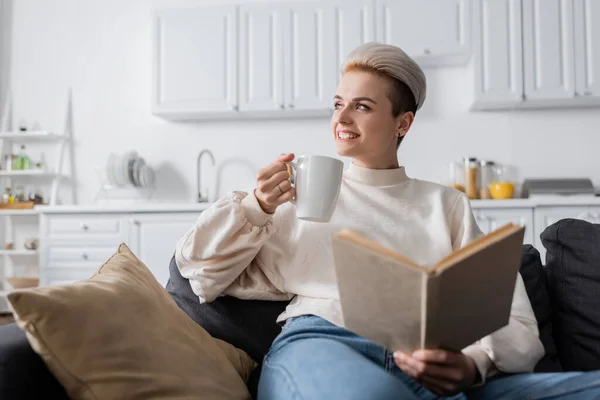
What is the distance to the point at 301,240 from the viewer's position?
1.35 metres

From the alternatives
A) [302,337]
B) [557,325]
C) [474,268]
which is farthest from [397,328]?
[557,325]

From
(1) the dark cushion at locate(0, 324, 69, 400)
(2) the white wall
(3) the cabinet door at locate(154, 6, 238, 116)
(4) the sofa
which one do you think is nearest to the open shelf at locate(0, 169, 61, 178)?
(2) the white wall

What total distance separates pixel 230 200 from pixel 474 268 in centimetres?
66

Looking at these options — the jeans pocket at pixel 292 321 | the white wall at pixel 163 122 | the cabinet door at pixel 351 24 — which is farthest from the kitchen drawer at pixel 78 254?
the jeans pocket at pixel 292 321

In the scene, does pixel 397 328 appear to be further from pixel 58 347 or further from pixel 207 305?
pixel 207 305

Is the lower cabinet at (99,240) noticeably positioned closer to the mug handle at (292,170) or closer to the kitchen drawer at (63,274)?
the kitchen drawer at (63,274)

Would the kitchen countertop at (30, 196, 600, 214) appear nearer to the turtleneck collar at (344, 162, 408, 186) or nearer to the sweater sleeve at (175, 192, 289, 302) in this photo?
the turtleneck collar at (344, 162, 408, 186)

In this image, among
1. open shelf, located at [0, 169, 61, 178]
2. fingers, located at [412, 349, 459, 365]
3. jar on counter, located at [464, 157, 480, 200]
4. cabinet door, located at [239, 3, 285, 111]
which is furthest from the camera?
open shelf, located at [0, 169, 61, 178]

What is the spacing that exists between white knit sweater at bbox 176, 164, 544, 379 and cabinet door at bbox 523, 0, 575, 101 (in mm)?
2696

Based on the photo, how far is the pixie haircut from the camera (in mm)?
1417

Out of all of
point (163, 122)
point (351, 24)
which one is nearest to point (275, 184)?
point (351, 24)

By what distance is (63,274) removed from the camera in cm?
379

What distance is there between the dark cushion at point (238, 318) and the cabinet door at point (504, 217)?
234 centimetres

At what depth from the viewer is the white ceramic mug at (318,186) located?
1.19 metres
